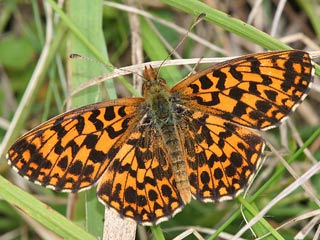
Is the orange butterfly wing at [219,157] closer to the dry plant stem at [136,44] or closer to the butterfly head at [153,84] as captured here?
the butterfly head at [153,84]

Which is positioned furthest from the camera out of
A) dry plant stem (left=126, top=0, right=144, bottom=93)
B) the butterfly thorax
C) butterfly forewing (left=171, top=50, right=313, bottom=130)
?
dry plant stem (left=126, top=0, right=144, bottom=93)

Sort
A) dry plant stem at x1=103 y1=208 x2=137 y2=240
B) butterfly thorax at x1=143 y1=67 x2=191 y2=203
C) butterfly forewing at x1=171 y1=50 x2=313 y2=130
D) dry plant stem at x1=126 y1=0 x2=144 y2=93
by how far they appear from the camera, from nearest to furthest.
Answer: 1. butterfly forewing at x1=171 y1=50 x2=313 y2=130
2. dry plant stem at x1=103 y1=208 x2=137 y2=240
3. butterfly thorax at x1=143 y1=67 x2=191 y2=203
4. dry plant stem at x1=126 y1=0 x2=144 y2=93

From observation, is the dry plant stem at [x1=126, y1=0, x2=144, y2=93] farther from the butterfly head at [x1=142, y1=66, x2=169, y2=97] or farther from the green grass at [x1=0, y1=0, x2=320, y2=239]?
the butterfly head at [x1=142, y1=66, x2=169, y2=97]

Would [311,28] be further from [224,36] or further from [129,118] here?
[129,118]

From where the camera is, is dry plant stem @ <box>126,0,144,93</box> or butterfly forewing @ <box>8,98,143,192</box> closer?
butterfly forewing @ <box>8,98,143,192</box>

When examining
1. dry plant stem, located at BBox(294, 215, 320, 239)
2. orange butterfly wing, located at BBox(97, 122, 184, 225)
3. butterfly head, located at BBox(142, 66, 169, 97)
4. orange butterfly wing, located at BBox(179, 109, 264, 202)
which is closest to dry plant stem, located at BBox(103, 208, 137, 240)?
orange butterfly wing, located at BBox(97, 122, 184, 225)

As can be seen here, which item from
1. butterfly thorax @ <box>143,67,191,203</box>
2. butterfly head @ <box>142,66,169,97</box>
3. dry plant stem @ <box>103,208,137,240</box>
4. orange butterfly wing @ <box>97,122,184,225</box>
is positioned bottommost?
dry plant stem @ <box>103,208,137,240</box>

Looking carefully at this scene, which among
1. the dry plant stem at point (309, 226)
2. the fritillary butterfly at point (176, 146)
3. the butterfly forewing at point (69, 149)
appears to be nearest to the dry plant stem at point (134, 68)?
the fritillary butterfly at point (176, 146)
